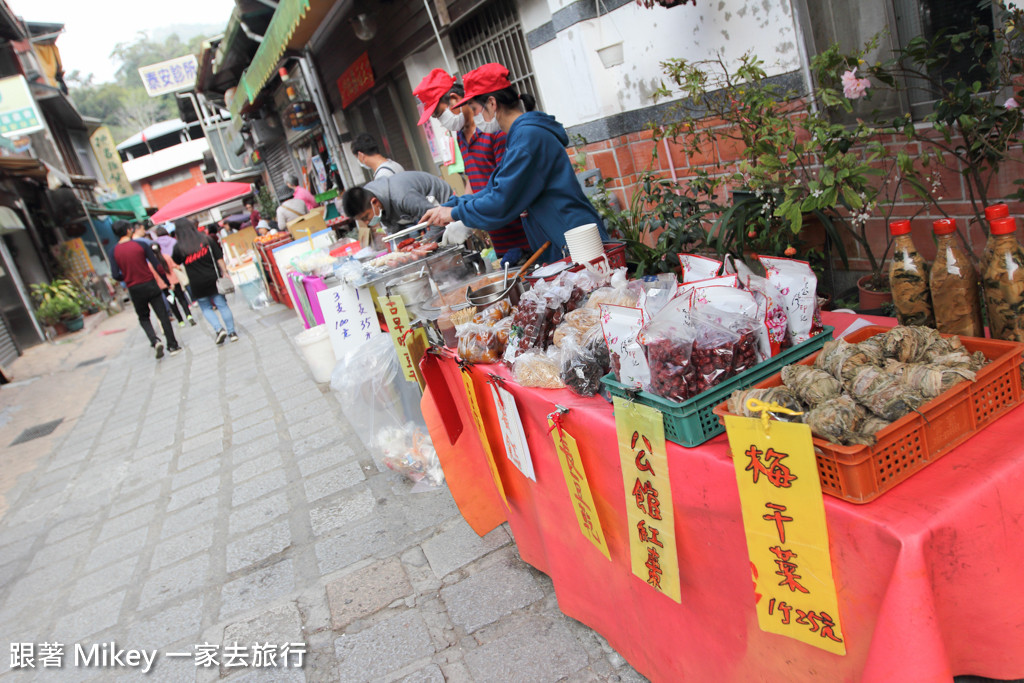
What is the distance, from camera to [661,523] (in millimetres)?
1699

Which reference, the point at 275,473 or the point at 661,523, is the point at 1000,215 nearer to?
the point at 661,523

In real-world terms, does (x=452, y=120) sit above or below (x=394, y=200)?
above

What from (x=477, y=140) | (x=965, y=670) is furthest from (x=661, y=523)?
(x=477, y=140)

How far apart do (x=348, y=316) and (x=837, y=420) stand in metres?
3.99

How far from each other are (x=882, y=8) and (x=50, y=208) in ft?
71.9

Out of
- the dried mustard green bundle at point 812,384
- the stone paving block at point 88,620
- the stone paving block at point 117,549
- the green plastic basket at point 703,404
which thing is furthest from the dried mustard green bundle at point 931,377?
the stone paving block at point 117,549

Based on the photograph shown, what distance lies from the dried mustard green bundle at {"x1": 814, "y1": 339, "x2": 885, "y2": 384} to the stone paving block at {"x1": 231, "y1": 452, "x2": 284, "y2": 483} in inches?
167

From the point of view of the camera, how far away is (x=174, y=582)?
3.65 metres

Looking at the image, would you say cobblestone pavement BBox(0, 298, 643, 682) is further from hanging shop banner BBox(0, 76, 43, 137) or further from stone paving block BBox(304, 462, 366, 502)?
hanging shop banner BBox(0, 76, 43, 137)

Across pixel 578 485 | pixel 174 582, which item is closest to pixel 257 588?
pixel 174 582

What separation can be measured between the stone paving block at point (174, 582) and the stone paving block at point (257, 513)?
0.98ft

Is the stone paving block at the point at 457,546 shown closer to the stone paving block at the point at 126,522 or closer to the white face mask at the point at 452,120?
the white face mask at the point at 452,120

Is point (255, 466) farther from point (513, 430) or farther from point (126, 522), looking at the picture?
point (513, 430)

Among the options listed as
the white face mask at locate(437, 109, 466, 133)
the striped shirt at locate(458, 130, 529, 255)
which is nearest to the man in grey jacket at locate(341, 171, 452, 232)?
the striped shirt at locate(458, 130, 529, 255)
